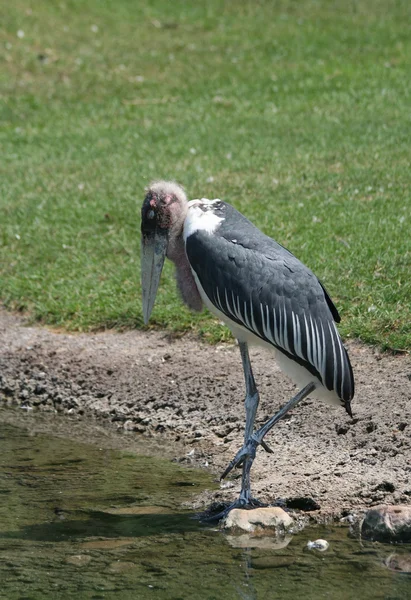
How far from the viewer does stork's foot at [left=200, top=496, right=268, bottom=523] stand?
4297 mm

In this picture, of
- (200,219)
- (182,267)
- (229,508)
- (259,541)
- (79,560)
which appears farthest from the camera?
(182,267)

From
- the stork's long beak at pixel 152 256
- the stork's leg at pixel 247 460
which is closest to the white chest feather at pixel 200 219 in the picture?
the stork's long beak at pixel 152 256

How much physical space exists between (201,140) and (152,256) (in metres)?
5.63

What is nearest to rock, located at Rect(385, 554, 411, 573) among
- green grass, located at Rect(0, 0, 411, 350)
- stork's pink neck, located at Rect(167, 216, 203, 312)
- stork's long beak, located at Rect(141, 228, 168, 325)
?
stork's pink neck, located at Rect(167, 216, 203, 312)

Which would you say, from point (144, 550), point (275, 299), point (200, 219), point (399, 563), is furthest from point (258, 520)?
point (200, 219)

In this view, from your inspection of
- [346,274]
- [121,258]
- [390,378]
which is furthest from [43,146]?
[390,378]

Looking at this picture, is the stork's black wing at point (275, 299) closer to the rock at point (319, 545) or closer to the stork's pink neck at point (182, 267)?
the stork's pink neck at point (182, 267)

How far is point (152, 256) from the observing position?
15.4 feet

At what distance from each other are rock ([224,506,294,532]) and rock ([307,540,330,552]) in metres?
0.18

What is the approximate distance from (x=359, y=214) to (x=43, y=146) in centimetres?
393

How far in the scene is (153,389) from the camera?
573 cm

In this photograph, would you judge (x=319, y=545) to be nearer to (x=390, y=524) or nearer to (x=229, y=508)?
(x=390, y=524)

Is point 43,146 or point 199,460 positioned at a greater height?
point 43,146

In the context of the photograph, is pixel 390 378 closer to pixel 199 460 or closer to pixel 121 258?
pixel 199 460
